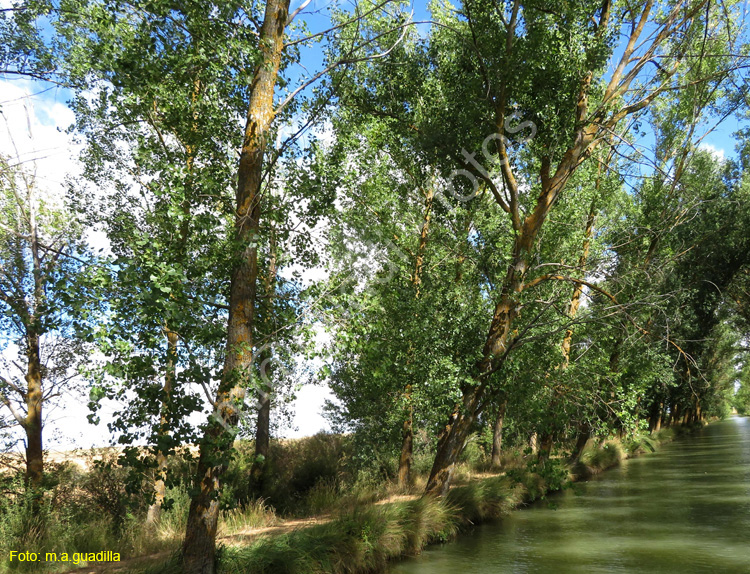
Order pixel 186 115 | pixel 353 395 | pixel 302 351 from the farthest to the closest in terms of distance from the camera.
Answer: pixel 353 395 → pixel 186 115 → pixel 302 351

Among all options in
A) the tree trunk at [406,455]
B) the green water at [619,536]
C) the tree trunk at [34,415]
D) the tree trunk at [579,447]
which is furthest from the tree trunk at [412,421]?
the tree trunk at [579,447]

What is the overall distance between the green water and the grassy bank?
52 centimetres

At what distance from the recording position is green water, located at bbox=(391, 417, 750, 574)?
28.8ft

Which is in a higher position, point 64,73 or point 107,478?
point 64,73

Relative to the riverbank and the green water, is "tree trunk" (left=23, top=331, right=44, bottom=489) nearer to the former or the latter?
the riverbank

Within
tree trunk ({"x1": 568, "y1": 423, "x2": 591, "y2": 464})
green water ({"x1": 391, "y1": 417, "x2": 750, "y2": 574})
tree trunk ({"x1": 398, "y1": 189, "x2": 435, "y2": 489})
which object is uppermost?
tree trunk ({"x1": 398, "y1": 189, "x2": 435, "y2": 489})

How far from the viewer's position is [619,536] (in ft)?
35.0

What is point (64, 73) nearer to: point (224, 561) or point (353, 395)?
point (224, 561)

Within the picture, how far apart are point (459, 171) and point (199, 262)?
690 cm

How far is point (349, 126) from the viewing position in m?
13.1

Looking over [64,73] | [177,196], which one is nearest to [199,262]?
[177,196]

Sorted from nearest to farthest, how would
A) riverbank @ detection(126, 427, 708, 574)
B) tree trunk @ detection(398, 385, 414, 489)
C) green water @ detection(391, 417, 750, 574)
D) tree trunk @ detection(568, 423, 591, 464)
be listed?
riverbank @ detection(126, 427, 708, 574) → green water @ detection(391, 417, 750, 574) → tree trunk @ detection(398, 385, 414, 489) → tree trunk @ detection(568, 423, 591, 464)

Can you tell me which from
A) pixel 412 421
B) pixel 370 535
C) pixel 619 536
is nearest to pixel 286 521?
pixel 370 535

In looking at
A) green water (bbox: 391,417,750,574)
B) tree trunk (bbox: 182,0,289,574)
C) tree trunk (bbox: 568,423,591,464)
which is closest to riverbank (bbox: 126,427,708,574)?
green water (bbox: 391,417,750,574)
